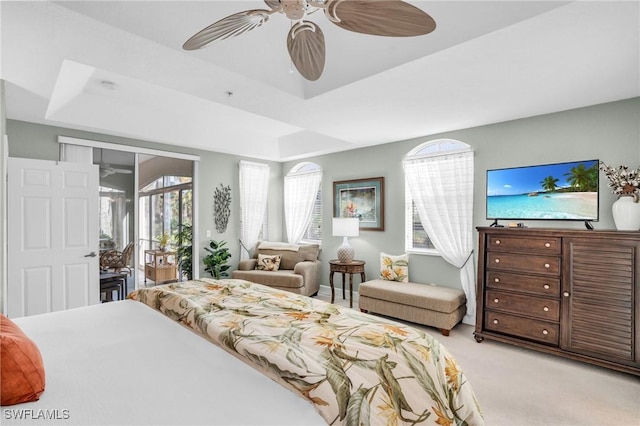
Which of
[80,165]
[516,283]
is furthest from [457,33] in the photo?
[80,165]

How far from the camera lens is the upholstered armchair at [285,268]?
474 cm

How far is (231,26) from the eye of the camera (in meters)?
1.45

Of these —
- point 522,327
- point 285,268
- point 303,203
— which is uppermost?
point 303,203

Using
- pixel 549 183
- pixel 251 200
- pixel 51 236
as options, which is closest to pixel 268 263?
pixel 251 200

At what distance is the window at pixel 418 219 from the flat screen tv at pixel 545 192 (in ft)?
2.62

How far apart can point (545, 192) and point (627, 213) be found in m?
0.70

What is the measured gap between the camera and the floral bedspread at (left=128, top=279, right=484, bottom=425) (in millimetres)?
1134

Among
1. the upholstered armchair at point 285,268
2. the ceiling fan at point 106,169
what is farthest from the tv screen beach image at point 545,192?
the ceiling fan at point 106,169

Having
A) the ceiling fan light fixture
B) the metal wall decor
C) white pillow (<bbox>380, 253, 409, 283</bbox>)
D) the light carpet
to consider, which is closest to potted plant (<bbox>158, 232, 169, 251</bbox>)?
the metal wall decor

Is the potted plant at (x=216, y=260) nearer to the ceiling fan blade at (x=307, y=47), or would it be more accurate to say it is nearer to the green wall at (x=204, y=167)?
the green wall at (x=204, y=167)

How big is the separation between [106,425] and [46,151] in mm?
3957

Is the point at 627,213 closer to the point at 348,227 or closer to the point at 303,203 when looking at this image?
the point at 348,227

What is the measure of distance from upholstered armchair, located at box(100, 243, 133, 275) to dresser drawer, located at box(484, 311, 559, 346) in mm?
4481

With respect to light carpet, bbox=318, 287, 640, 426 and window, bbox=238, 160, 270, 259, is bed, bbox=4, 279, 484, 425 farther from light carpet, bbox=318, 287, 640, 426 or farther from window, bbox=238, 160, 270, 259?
window, bbox=238, 160, 270, 259
